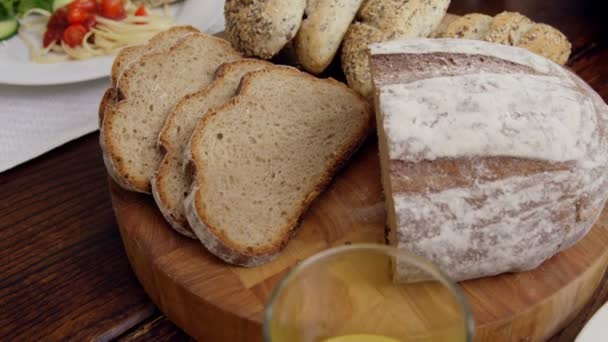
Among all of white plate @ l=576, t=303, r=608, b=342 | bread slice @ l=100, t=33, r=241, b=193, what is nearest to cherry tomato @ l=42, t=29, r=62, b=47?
bread slice @ l=100, t=33, r=241, b=193

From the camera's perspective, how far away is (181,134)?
232 cm

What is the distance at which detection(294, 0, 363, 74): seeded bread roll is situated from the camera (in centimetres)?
254

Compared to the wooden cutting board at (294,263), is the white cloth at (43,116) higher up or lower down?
lower down

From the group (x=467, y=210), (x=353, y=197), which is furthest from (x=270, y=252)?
(x=467, y=210)

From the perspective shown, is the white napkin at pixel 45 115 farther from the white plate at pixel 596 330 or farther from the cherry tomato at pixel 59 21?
the white plate at pixel 596 330

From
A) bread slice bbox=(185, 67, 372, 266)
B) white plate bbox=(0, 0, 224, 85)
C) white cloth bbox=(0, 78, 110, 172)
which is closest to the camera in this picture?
bread slice bbox=(185, 67, 372, 266)

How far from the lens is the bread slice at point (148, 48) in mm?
2662

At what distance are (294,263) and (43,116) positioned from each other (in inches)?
69.1

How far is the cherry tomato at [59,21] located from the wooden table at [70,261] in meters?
0.90

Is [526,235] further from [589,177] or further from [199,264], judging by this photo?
[199,264]

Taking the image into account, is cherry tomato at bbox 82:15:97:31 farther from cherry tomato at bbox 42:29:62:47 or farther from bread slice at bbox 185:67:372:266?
bread slice at bbox 185:67:372:266

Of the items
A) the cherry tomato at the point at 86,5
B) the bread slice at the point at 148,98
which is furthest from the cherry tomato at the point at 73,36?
the bread slice at the point at 148,98

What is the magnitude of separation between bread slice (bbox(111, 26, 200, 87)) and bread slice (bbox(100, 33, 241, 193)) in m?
0.10

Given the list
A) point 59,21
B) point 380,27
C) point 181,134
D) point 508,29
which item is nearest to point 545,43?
point 508,29
